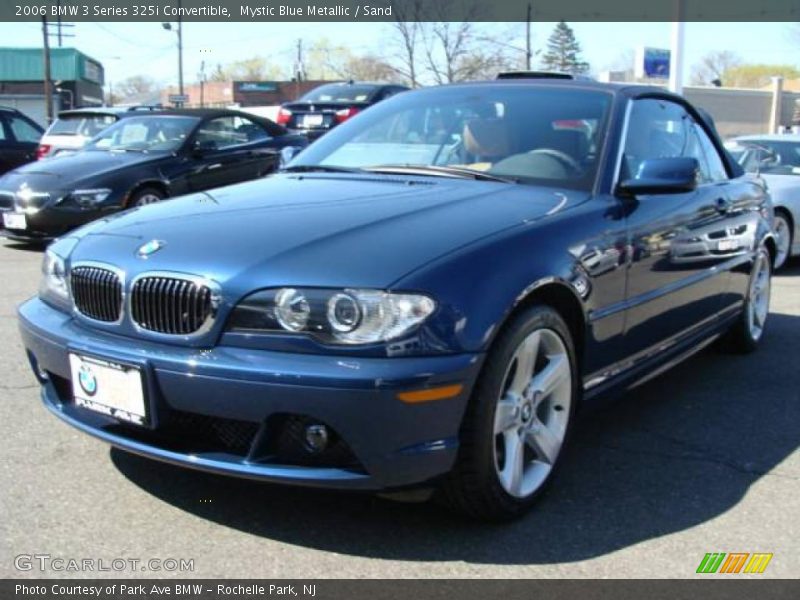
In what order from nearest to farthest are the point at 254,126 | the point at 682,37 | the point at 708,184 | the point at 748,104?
the point at 708,184 → the point at 254,126 → the point at 682,37 → the point at 748,104

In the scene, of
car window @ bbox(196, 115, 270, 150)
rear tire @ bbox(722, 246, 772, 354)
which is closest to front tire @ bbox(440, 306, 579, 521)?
rear tire @ bbox(722, 246, 772, 354)

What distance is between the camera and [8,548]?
2.71m

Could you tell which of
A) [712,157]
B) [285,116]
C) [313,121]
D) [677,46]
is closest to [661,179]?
[712,157]

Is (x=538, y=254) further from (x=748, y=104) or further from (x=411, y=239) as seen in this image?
(x=748, y=104)

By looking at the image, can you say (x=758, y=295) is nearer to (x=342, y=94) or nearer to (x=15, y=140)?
(x=342, y=94)

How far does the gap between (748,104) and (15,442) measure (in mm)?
48558

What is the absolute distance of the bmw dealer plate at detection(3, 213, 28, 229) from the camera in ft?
28.5

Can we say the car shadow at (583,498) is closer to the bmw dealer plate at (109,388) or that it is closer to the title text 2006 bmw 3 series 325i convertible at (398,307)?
the title text 2006 bmw 3 series 325i convertible at (398,307)

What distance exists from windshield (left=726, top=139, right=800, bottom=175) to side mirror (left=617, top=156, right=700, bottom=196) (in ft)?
19.1

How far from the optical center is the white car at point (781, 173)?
851 cm

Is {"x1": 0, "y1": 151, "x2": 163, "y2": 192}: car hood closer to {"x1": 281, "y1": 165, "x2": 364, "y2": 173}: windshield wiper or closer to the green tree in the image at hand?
{"x1": 281, "y1": 165, "x2": 364, "y2": 173}: windshield wiper

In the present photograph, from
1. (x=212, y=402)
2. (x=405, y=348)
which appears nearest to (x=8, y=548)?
(x=212, y=402)

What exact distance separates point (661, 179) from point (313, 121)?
1040 cm

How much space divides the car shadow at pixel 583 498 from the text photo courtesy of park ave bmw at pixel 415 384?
1 cm
